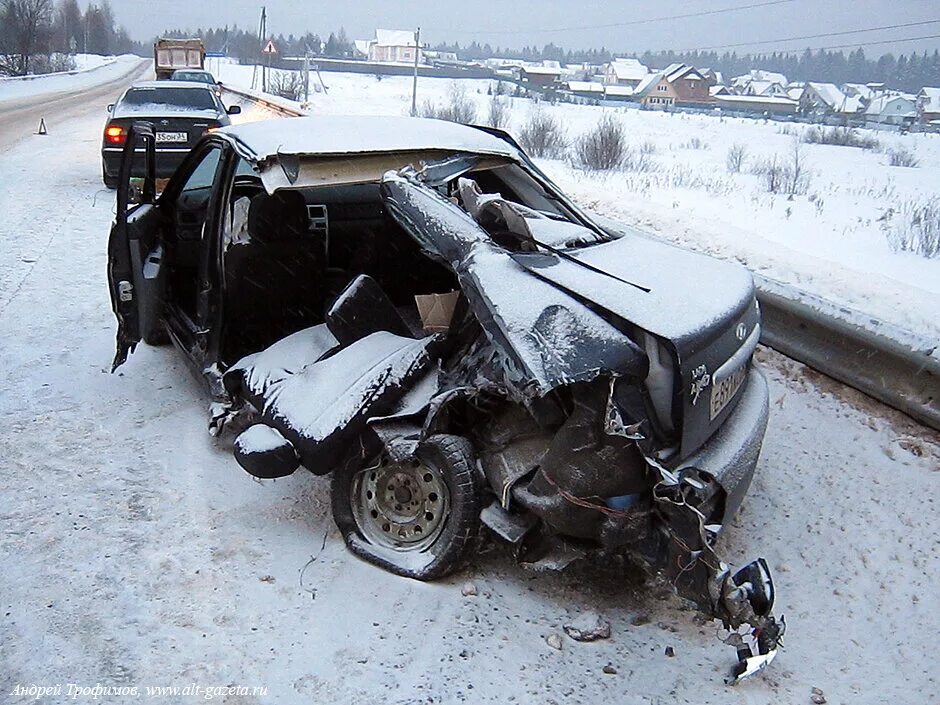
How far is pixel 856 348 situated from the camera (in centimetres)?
446

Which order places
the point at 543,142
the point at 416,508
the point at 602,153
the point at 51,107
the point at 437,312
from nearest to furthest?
the point at 416,508, the point at 437,312, the point at 602,153, the point at 543,142, the point at 51,107

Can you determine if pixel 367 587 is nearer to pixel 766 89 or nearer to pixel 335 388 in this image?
pixel 335 388

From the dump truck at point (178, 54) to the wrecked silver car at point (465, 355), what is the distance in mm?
32790

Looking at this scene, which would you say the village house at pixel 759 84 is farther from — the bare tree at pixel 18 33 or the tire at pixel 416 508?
the tire at pixel 416 508

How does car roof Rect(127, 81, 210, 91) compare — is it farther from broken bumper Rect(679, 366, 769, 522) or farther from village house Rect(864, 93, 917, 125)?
village house Rect(864, 93, 917, 125)

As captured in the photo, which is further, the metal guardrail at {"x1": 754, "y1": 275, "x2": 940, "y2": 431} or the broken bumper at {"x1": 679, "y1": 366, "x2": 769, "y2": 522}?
the metal guardrail at {"x1": 754, "y1": 275, "x2": 940, "y2": 431}

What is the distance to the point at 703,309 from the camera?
9.91 ft

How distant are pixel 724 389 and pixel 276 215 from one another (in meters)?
2.42

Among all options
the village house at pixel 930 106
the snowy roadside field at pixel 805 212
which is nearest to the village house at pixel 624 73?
the village house at pixel 930 106

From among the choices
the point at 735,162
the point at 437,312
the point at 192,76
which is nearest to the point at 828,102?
the point at 735,162

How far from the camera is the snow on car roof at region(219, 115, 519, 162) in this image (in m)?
3.66

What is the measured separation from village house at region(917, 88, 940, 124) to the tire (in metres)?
49.0

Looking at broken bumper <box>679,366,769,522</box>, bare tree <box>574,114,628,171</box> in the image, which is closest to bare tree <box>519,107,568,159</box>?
bare tree <box>574,114,628,171</box>

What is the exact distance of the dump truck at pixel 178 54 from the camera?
3388cm
